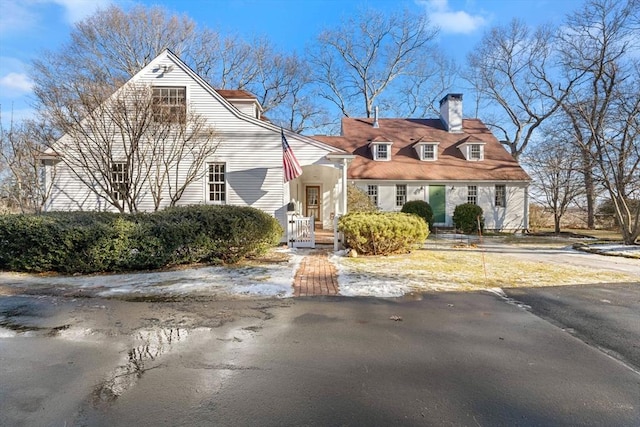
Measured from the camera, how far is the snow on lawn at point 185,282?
6551 mm

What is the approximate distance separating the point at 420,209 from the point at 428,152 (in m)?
5.18

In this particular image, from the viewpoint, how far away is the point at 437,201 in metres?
21.4

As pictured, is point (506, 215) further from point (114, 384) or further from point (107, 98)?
point (114, 384)

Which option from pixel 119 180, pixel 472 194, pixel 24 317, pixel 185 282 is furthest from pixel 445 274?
pixel 472 194

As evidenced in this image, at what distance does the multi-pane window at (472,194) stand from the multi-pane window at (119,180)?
1832 cm

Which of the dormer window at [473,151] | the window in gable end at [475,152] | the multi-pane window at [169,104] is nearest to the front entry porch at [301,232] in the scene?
the multi-pane window at [169,104]

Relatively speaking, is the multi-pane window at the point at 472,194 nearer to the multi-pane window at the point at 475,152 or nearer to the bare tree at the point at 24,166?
the multi-pane window at the point at 475,152

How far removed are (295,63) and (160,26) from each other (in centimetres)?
1198

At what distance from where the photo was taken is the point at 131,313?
17.5 feet

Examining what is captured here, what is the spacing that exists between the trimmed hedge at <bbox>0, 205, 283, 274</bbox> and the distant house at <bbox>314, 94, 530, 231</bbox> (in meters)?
12.8

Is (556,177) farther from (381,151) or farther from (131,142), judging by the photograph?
(131,142)

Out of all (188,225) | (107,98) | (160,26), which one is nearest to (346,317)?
(188,225)

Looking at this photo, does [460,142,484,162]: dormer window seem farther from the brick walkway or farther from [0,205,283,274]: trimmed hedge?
[0,205,283,274]: trimmed hedge

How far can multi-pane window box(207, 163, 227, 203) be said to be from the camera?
13.5m
